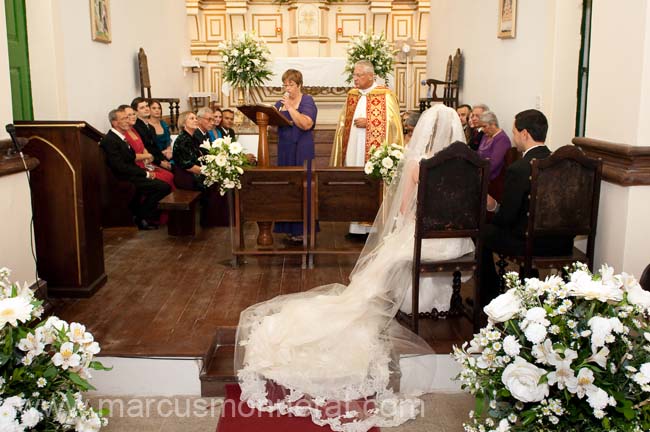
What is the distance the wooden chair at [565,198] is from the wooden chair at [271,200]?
2147mm

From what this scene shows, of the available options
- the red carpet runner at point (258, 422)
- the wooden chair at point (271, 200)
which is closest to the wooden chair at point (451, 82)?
the wooden chair at point (271, 200)

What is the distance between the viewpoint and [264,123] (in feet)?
19.5

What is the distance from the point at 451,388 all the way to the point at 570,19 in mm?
3659

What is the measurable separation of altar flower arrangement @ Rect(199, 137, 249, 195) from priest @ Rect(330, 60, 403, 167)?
60.7 inches

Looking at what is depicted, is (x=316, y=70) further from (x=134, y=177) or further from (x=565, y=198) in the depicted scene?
(x=565, y=198)

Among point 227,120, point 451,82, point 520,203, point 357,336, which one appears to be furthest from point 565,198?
point 451,82

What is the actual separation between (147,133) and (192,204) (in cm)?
158

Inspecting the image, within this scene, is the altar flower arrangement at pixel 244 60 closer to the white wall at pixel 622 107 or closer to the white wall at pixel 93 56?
the white wall at pixel 93 56

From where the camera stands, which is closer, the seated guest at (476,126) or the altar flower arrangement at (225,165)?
the altar flower arrangement at (225,165)

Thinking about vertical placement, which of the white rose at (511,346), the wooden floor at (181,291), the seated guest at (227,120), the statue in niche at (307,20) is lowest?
the wooden floor at (181,291)

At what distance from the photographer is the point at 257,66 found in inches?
376

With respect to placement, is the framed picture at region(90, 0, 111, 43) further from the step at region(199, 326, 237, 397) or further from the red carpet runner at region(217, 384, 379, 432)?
the red carpet runner at region(217, 384, 379, 432)

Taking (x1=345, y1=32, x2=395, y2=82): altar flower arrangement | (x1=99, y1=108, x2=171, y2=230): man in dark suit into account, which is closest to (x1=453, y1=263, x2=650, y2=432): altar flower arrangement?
(x1=99, y1=108, x2=171, y2=230): man in dark suit

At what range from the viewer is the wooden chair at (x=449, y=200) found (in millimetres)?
3727
